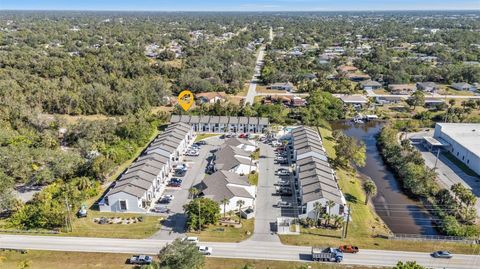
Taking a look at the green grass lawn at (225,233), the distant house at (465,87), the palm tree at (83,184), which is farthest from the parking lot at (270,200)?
the distant house at (465,87)

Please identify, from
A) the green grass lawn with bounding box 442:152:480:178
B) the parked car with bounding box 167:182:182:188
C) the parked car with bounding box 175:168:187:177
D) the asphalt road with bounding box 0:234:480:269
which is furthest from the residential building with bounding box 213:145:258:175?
the green grass lawn with bounding box 442:152:480:178

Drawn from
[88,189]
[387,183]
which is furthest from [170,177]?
[387,183]

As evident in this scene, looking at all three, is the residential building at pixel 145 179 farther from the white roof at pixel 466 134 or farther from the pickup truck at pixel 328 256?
the white roof at pixel 466 134

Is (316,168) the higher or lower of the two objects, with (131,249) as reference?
higher

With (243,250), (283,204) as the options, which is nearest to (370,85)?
(283,204)

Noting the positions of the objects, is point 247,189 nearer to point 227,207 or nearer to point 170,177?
point 227,207

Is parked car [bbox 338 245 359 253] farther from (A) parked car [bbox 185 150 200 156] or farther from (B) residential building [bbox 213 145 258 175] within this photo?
(A) parked car [bbox 185 150 200 156]
